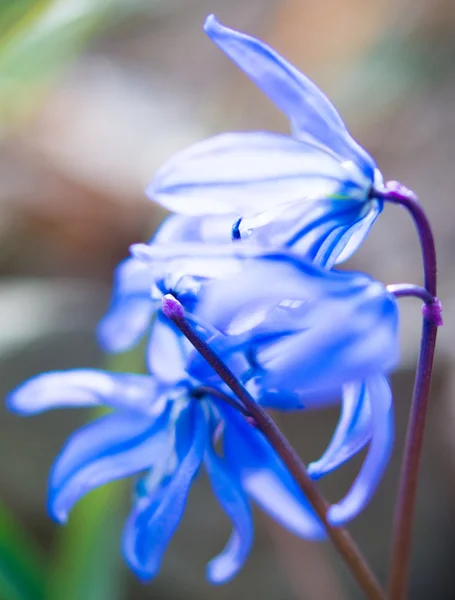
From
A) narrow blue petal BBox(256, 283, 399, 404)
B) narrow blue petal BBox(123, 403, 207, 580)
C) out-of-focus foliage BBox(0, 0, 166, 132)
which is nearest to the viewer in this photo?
narrow blue petal BBox(256, 283, 399, 404)

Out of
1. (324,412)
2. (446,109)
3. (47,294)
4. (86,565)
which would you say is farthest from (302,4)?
(86,565)

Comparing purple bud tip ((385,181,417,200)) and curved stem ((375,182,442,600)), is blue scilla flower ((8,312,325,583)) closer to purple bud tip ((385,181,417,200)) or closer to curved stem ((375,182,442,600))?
curved stem ((375,182,442,600))

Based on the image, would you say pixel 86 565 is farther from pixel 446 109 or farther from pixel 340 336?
pixel 446 109

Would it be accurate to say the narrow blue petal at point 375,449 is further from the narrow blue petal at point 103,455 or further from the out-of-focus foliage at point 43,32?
the out-of-focus foliage at point 43,32

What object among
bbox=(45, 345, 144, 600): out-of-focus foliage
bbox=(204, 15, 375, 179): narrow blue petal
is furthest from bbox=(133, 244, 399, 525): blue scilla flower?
bbox=(45, 345, 144, 600): out-of-focus foliage

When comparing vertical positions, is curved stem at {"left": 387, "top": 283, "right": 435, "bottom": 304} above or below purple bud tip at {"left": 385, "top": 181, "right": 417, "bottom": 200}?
below

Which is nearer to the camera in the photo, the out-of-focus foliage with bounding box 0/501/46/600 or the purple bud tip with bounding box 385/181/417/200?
the purple bud tip with bounding box 385/181/417/200

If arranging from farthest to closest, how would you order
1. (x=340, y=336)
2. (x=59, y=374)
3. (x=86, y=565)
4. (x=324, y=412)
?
(x=324, y=412) → (x=86, y=565) → (x=59, y=374) → (x=340, y=336)
